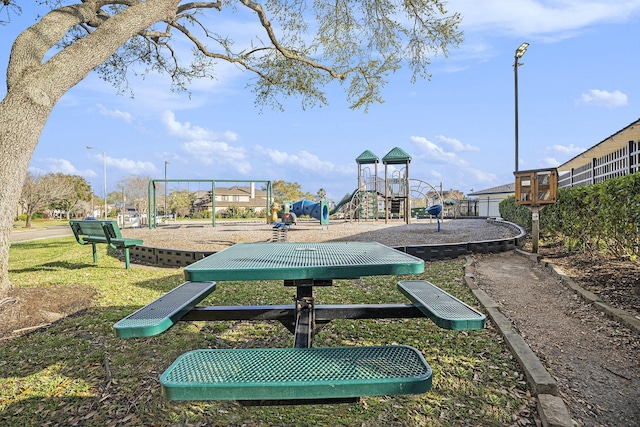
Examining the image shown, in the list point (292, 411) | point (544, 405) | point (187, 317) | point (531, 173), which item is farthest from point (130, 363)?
point (531, 173)

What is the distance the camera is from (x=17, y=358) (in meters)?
3.40

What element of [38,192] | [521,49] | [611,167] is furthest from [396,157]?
[38,192]

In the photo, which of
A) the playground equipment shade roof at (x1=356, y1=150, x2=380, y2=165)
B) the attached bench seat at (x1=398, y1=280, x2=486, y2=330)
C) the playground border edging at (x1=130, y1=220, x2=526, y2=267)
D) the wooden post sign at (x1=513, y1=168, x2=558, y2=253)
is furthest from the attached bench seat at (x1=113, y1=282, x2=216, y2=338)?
the playground equipment shade roof at (x1=356, y1=150, x2=380, y2=165)

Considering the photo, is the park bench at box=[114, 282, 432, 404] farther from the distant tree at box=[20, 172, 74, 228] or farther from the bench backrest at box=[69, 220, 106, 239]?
the distant tree at box=[20, 172, 74, 228]

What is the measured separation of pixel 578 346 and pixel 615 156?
14082mm

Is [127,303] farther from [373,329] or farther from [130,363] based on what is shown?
[373,329]

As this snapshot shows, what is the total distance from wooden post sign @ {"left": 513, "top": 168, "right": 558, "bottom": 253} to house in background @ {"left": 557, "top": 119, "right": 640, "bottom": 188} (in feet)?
7.36

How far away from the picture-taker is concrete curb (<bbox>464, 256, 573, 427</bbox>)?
7.80 ft

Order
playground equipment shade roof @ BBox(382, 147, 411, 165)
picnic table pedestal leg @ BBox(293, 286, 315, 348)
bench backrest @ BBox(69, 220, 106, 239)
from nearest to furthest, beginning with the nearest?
picnic table pedestal leg @ BBox(293, 286, 315, 348) → bench backrest @ BBox(69, 220, 106, 239) → playground equipment shade roof @ BBox(382, 147, 411, 165)

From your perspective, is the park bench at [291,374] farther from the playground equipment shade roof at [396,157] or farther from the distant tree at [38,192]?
the distant tree at [38,192]

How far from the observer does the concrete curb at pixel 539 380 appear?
2.38 m

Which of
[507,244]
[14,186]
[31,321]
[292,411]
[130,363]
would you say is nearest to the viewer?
[292,411]

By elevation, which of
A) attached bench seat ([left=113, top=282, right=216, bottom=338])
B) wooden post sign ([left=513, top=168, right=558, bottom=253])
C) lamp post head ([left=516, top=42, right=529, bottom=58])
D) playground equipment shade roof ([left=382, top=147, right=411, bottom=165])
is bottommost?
attached bench seat ([left=113, top=282, right=216, bottom=338])

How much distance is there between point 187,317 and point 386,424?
141 cm
